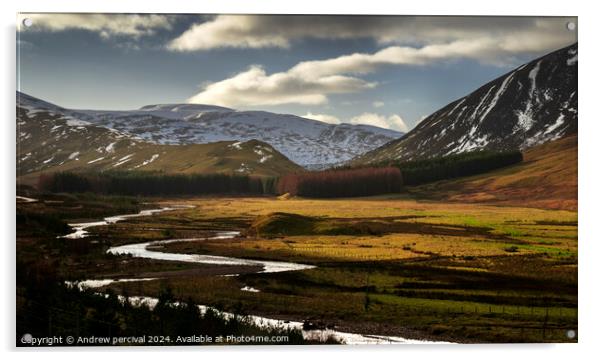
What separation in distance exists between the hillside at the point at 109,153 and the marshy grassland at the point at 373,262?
2.92 feet

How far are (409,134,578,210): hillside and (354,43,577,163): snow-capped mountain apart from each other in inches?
16.1

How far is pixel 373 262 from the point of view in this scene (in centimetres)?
1295

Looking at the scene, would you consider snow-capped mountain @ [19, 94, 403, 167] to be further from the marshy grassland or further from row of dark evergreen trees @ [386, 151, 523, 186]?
the marshy grassland

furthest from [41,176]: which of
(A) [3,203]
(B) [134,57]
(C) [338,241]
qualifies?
(C) [338,241]

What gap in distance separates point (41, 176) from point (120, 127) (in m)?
2.34

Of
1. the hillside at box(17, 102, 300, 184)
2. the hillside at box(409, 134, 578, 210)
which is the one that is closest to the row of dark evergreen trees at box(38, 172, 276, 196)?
the hillside at box(17, 102, 300, 184)

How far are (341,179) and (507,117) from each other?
15.2ft

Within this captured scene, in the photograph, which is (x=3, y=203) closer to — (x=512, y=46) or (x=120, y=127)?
(x=120, y=127)

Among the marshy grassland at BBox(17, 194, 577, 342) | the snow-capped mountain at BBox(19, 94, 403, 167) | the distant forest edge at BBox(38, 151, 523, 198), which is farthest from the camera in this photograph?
the distant forest edge at BBox(38, 151, 523, 198)

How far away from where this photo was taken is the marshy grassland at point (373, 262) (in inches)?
475

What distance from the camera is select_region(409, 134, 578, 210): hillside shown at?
42.5 ft

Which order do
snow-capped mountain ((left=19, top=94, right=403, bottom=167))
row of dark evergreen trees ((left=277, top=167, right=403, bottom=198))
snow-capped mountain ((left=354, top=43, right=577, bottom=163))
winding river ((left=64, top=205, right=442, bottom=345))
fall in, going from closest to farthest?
winding river ((left=64, top=205, right=442, bottom=345))
snow-capped mountain ((left=354, top=43, right=577, bottom=163))
snow-capped mountain ((left=19, top=94, right=403, bottom=167))
row of dark evergreen trees ((left=277, top=167, right=403, bottom=198))

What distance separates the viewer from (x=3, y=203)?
11.6m

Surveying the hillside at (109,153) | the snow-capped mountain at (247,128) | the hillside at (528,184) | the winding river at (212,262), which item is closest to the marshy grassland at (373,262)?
the winding river at (212,262)
